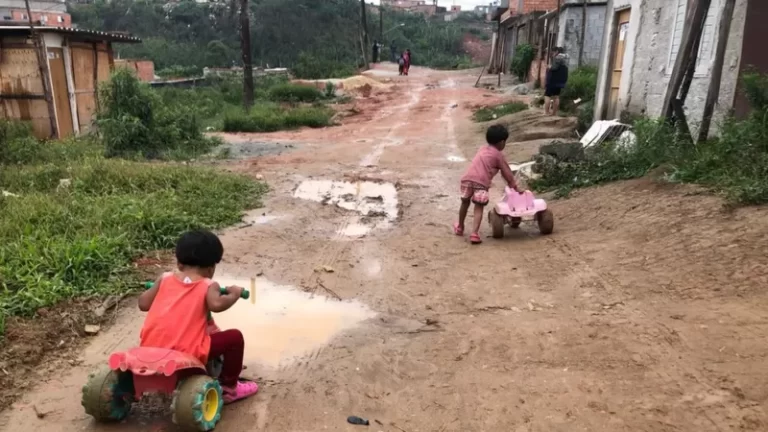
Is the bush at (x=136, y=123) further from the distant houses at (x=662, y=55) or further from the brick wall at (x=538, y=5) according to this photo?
the brick wall at (x=538, y=5)

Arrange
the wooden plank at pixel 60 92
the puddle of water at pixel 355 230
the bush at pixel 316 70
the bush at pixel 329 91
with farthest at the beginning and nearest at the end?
the bush at pixel 316 70 → the bush at pixel 329 91 → the wooden plank at pixel 60 92 → the puddle of water at pixel 355 230

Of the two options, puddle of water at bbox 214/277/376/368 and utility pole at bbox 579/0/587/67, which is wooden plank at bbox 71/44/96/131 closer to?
puddle of water at bbox 214/277/376/368

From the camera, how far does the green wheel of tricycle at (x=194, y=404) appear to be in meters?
2.67

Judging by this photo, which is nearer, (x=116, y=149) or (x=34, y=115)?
(x=116, y=149)

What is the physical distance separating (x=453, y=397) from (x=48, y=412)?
2188 millimetres

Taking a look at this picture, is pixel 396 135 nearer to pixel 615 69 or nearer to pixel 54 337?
pixel 615 69

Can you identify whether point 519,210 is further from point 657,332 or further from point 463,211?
point 657,332

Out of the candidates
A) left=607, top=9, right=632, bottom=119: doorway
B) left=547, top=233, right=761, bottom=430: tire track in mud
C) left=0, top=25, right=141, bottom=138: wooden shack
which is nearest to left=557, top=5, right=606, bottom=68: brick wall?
left=607, top=9, right=632, bottom=119: doorway

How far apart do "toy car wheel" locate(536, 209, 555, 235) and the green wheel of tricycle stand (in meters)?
4.14

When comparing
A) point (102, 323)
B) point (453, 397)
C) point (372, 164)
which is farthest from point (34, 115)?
point (453, 397)

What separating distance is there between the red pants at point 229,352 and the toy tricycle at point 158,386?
0.19 metres

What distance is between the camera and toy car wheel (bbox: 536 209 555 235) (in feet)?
19.7

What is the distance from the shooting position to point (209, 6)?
5056 centimetres

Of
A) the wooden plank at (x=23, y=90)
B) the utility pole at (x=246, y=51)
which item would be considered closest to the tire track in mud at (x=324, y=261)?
the wooden plank at (x=23, y=90)
